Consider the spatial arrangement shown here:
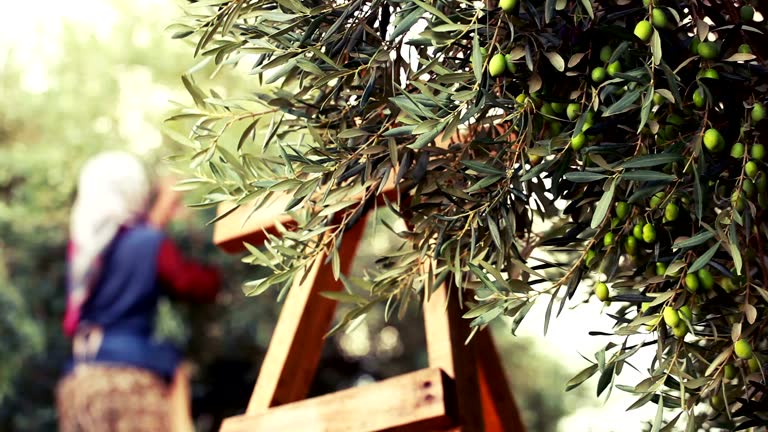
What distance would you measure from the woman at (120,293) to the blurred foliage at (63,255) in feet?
0.54

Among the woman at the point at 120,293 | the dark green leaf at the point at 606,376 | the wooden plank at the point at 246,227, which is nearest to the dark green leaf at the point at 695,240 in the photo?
the dark green leaf at the point at 606,376

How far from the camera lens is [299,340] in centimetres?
231

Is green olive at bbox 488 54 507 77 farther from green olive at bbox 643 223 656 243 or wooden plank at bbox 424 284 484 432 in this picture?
wooden plank at bbox 424 284 484 432

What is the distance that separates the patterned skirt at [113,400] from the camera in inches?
256

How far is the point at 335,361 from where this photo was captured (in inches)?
282

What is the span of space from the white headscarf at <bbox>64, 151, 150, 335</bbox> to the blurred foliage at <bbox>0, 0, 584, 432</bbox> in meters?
0.30

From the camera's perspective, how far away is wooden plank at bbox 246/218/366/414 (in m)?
2.27

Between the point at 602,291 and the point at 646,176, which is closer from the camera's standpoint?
the point at 646,176

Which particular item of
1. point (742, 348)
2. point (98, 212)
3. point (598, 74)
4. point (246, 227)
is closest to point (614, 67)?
point (598, 74)

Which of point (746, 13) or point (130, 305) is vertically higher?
point (746, 13)

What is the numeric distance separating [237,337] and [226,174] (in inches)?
217

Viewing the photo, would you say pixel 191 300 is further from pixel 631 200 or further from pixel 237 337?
pixel 631 200

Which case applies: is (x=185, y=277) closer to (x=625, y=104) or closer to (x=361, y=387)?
(x=361, y=387)

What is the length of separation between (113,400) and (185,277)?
0.99 m
